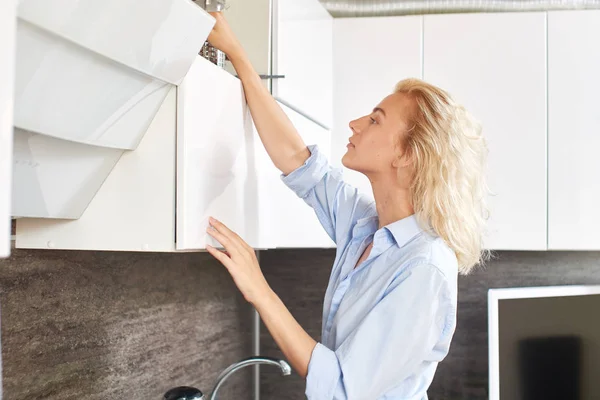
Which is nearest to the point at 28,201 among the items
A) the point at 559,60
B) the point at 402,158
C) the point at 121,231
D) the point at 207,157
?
the point at 121,231

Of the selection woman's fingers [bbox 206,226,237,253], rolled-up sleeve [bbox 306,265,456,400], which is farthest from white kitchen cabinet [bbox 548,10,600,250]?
woman's fingers [bbox 206,226,237,253]

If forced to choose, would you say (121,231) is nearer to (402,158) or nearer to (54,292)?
(54,292)

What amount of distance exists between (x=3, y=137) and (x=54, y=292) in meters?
0.76

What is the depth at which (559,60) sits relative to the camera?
2.11m

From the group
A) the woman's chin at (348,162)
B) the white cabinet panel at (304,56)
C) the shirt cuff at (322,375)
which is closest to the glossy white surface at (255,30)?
the white cabinet panel at (304,56)

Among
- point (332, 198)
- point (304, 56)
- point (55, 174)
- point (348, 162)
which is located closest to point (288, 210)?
point (332, 198)

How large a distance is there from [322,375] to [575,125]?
1.26m

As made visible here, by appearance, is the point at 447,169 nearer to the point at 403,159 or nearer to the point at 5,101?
the point at 403,159

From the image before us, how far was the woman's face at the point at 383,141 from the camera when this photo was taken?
1.43m

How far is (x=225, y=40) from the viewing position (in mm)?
1336

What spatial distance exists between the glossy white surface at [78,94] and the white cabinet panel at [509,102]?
1.26 metres

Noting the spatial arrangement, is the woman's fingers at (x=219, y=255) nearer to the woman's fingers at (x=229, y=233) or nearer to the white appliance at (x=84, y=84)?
the woman's fingers at (x=229, y=233)

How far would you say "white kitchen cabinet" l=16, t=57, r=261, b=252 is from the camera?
1122mm

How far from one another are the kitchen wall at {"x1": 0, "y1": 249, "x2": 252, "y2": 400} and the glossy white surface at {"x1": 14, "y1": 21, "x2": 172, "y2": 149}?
32 centimetres
